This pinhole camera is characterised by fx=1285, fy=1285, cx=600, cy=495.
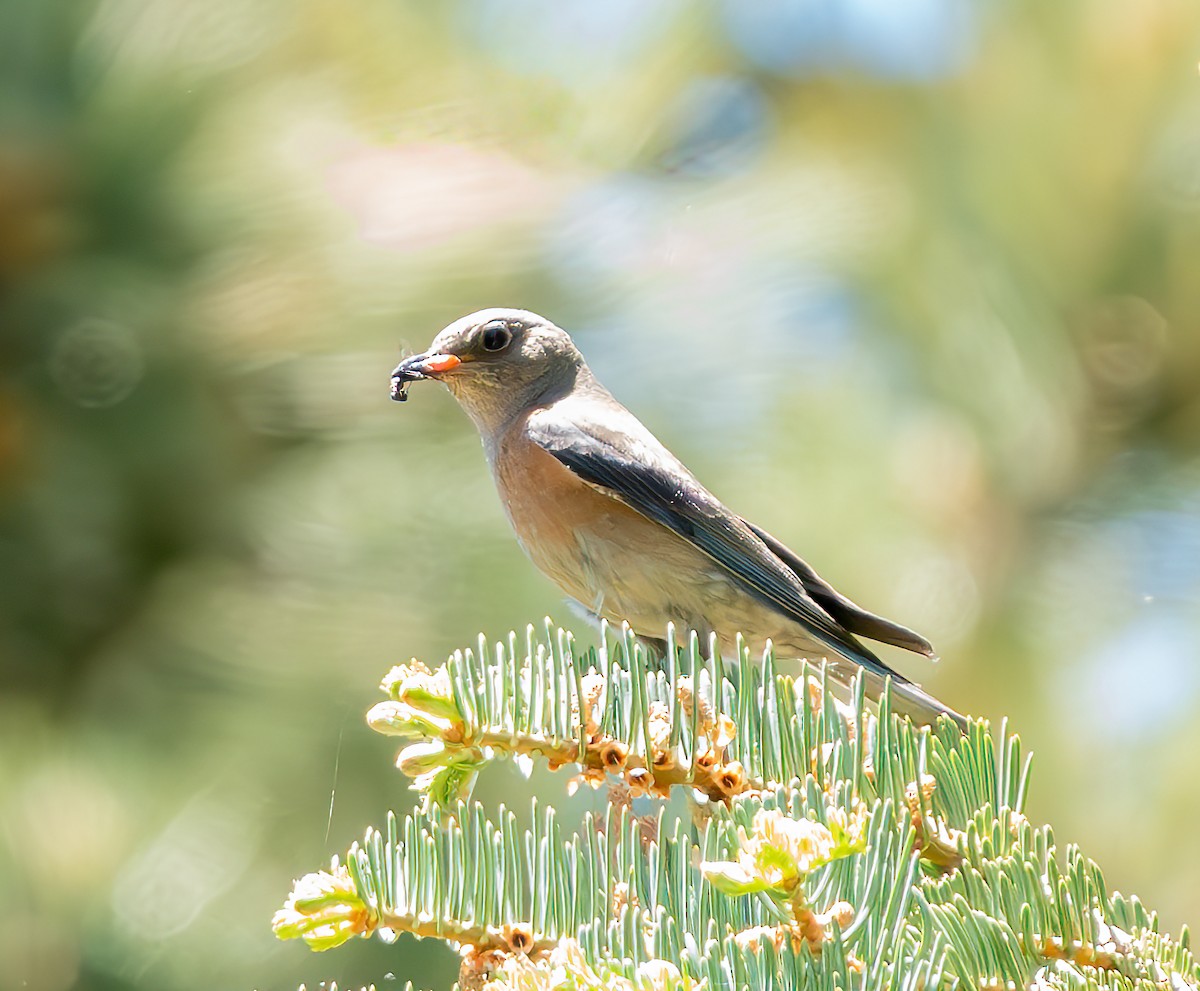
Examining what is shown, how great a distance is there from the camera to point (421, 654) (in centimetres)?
416

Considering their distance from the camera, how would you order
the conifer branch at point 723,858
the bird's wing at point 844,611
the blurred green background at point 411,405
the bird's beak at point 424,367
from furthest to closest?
the blurred green background at point 411,405
the bird's beak at point 424,367
the bird's wing at point 844,611
the conifer branch at point 723,858

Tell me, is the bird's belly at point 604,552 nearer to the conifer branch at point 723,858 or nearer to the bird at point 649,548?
the bird at point 649,548

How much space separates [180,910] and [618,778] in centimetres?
250

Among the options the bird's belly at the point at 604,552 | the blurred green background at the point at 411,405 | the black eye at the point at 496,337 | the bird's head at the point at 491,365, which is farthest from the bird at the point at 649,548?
the blurred green background at the point at 411,405

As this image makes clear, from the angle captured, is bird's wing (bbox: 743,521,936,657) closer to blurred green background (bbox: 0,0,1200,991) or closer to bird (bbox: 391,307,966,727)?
bird (bbox: 391,307,966,727)

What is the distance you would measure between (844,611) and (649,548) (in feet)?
1.82

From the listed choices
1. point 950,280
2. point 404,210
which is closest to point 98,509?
point 404,210

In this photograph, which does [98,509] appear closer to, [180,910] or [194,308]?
[194,308]

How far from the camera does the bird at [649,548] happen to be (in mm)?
3201

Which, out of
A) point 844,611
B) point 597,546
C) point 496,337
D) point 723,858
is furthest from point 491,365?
point 723,858

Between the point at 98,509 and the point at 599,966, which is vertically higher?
the point at 98,509

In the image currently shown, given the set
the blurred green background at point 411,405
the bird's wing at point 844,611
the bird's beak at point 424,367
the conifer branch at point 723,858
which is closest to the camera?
the conifer branch at point 723,858

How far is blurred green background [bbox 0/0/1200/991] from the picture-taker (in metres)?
4.07

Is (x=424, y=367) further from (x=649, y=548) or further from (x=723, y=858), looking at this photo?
(x=723, y=858)
